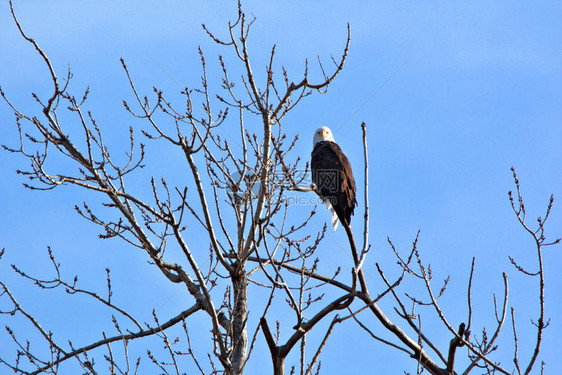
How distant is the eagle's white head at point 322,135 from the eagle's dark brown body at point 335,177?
1.47ft

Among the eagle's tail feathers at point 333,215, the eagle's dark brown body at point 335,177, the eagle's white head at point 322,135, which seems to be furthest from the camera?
the eagle's white head at point 322,135

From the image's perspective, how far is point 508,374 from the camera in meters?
3.00

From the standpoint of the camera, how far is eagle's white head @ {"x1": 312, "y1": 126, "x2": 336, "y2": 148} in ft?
25.2

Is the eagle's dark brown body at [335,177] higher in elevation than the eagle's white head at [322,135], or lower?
lower

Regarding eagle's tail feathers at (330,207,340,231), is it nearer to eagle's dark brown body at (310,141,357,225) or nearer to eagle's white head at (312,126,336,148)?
eagle's dark brown body at (310,141,357,225)

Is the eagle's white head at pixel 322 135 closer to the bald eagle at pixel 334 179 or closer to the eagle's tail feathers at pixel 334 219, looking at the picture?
the bald eagle at pixel 334 179

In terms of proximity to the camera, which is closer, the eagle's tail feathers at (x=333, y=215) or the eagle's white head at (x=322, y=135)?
the eagle's tail feathers at (x=333, y=215)

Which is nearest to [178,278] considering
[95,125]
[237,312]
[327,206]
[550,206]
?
[237,312]

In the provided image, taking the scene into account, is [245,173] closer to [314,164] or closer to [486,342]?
[486,342]

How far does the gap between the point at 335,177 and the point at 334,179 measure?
5cm

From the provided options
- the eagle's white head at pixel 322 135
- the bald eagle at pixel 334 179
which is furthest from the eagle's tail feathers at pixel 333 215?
the eagle's white head at pixel 322 135

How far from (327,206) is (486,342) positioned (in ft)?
11.0

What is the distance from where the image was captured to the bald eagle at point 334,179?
631 centimetres

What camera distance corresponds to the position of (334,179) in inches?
259
